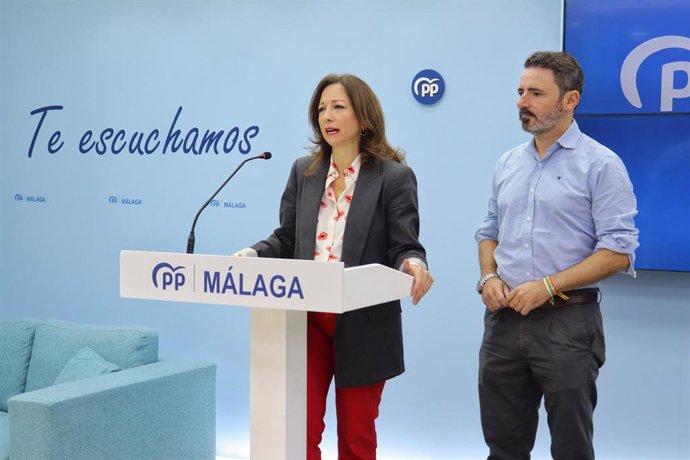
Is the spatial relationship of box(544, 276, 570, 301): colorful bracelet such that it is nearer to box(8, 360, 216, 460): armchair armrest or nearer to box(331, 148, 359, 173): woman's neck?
box(331, 148, 359, 173): woman's neck

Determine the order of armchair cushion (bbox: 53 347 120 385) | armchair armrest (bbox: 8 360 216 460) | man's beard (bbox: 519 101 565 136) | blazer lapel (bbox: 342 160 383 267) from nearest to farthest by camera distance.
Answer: blazer lapel (bbox: 342 160 383 267)
man's beard (bbox: 519 101 565 136)
armchair armrest (bbox: 8 360 216 460)
armchair cushion (bbox: 53 347 120 385)

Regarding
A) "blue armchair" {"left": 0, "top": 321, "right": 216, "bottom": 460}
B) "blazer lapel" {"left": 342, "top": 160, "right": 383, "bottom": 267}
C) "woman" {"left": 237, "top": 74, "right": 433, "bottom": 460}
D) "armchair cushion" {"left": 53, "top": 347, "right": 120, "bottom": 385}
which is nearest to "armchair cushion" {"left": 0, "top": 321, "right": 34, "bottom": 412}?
"blue armchair" {"left": 0, "top": 321, "right": 216, "bottom": 460}

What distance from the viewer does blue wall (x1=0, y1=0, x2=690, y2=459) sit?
3.90 m

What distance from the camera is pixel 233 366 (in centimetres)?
455

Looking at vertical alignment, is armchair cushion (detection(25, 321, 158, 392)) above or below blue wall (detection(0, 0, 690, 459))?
below

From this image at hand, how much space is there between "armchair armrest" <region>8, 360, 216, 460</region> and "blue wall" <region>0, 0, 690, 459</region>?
52cm

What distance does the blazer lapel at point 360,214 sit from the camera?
8.20 ft

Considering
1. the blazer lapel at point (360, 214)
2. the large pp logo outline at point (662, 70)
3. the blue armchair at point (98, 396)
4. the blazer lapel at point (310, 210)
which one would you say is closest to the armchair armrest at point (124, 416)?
the blue armchair at point (98, 396)

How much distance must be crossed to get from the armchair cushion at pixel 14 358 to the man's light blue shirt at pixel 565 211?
245 cm

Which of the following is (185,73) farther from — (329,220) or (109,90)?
(329,220)

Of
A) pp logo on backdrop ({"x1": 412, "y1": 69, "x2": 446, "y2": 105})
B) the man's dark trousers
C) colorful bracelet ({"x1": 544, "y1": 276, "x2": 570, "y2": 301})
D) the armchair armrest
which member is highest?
pp logo on backdrop ({"x1": 412, "y1": 69, "x2": 446, "y2": 105})

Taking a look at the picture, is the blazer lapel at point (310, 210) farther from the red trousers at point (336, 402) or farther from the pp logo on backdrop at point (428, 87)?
the pp logo on backdrop at point (428, 87)

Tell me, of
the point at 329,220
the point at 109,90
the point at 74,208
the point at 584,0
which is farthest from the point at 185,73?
the point at 329,220

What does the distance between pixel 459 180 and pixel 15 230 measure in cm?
251
